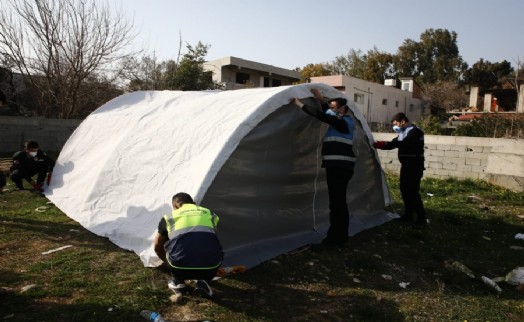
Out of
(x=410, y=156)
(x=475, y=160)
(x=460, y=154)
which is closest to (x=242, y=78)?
(x=460, y=154)

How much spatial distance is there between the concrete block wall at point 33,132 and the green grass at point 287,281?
793cm

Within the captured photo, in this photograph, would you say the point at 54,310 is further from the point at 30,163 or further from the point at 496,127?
the point at 496,127

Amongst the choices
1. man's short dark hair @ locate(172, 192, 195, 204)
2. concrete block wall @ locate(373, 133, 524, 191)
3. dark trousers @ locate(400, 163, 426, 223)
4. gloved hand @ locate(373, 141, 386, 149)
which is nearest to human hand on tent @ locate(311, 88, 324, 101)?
gloved hand @ locate(373, 141, 386, 149)

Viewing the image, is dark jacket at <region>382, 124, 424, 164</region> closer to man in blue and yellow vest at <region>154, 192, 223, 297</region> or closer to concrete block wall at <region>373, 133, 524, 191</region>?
man in blue and yellow vest at <region>154, 192, 223, 297</region>

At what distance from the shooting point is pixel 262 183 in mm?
5094

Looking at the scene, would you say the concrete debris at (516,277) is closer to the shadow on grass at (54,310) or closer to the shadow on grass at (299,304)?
the shadow on grass at (299,304)

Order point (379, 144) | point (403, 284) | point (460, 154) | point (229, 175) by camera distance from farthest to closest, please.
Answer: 1. point (460, 154)
2. point (379, 144)
3. point (229, 175)
4. point (403, 284)

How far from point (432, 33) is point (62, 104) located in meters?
50.5

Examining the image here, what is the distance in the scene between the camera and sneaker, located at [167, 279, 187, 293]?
3.63m

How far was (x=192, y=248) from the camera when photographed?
11.3 ft

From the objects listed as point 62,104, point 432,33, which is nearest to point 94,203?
point 62,104

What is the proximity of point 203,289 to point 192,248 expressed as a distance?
41 cm

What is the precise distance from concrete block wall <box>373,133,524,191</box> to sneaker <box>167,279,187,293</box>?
8929 millimetres

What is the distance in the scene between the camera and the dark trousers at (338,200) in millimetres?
5109
